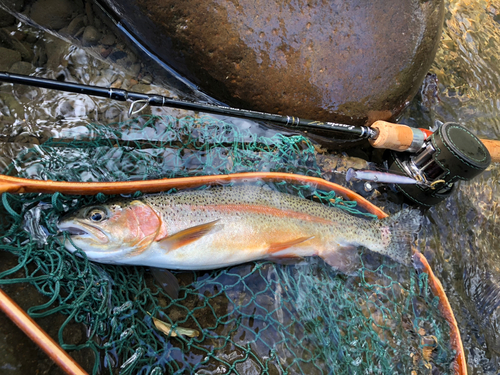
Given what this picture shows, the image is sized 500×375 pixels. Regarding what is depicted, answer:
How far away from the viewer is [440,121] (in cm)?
467

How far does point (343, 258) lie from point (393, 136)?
135 cm

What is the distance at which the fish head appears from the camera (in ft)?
7.73

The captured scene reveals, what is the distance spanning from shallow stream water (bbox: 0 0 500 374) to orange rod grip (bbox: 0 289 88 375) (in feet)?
6.01

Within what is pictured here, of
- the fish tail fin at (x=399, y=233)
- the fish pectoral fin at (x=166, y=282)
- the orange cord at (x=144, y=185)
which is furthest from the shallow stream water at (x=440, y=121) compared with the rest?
the fish pectoral fin at (x=166, y=282)

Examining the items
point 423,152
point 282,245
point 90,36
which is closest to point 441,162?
point 423,152

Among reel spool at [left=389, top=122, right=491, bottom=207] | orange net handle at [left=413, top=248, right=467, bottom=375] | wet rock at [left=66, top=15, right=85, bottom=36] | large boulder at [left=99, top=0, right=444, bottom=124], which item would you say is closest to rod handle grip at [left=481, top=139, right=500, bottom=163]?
reel spool at [left=389, top=122, right=491, bottom=207]

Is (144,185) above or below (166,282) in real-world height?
above

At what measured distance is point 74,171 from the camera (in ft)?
9.15

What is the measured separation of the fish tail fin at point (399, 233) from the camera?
314 cm

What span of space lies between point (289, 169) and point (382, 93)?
1425 mm

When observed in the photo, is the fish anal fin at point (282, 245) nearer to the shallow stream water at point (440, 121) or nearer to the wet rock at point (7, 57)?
the shallow stream water at point (440, 121)

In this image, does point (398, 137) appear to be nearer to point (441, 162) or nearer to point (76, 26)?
point (441, 162)

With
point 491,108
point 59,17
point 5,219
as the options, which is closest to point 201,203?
point 5,219

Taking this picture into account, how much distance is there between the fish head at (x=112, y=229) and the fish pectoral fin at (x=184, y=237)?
0.12 metres
